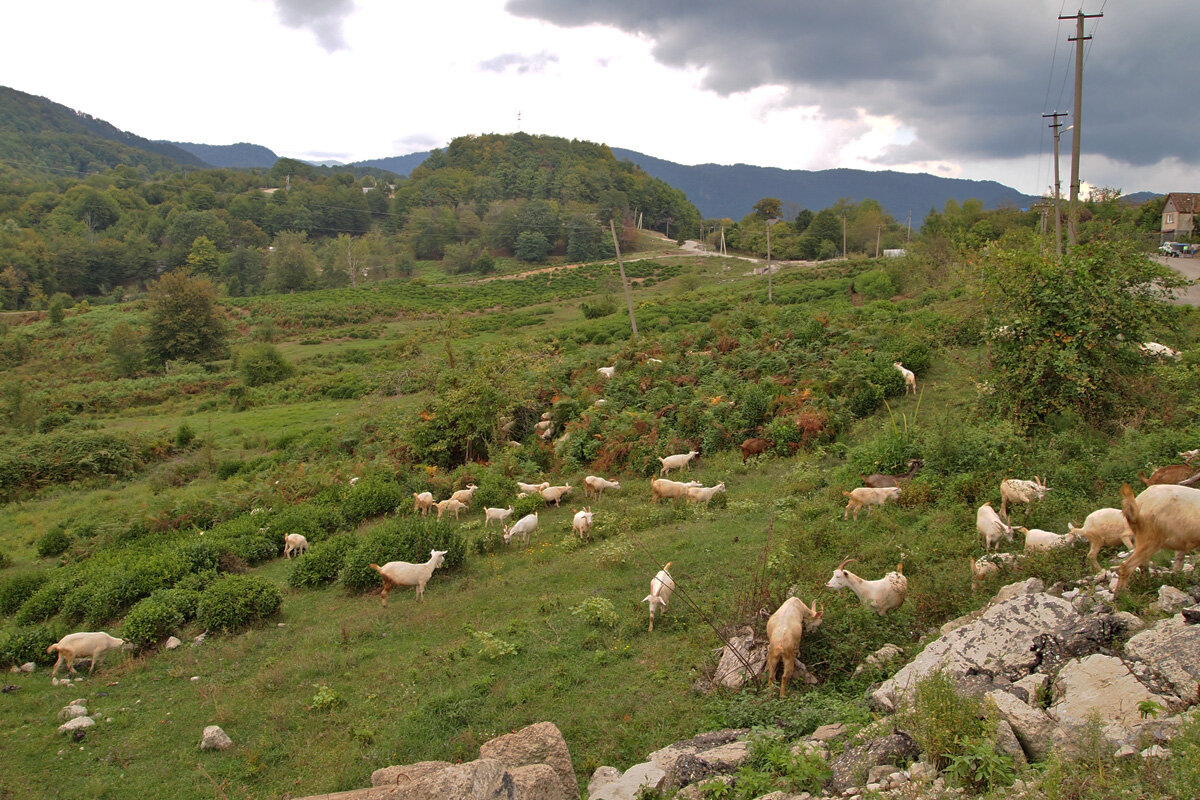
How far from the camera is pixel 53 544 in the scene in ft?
70.7

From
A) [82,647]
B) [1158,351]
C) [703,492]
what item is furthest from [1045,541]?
[82,647]

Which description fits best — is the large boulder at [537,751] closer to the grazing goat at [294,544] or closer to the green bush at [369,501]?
the grazing goat at [294,544]

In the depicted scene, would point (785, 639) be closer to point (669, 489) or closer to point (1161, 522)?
point (1161, 522)

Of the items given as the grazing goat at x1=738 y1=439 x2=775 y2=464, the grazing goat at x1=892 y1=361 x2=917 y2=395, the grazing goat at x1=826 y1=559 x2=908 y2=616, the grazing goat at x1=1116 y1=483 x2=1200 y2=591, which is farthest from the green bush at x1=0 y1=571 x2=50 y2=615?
the grazing goat at x1=892 y1=361 x2=917 y2=395

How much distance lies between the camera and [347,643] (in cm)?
1169

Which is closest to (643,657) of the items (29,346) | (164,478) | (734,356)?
(734,356)

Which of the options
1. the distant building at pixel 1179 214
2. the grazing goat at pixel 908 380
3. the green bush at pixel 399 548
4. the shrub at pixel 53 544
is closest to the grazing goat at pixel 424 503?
the green bush at pixel 399 548

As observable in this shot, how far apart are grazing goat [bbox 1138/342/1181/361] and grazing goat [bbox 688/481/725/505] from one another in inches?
348

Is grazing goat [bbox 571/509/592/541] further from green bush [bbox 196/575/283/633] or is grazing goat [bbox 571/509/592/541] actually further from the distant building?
the distant building

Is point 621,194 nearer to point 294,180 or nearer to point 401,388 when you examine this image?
point 294,180

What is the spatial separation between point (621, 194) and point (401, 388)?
118 metres

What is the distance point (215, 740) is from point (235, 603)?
4786mm

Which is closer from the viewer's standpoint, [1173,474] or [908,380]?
[1173,474]

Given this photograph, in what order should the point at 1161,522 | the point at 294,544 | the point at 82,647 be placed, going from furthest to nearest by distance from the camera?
the point at 294,544, the point at 82,647, the point at 1161,522
